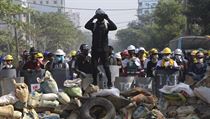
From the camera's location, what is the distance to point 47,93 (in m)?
10.1

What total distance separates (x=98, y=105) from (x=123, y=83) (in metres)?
2.28

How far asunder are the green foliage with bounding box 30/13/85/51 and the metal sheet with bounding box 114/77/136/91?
64349mm

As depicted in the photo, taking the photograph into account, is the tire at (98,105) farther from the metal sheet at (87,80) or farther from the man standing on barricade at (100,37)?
the metal sheet at (87,80)

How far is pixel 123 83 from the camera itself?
37.3 ft

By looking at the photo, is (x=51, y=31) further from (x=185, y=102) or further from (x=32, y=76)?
(x=185, y=102)

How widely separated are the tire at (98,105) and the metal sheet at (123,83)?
86.4 inches

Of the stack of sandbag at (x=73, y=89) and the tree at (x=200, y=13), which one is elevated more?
the tree at (x=200, y=13)

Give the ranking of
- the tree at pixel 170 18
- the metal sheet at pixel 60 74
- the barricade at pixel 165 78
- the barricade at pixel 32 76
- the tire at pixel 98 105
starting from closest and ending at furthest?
1. the tire at pixel 98 105
2. the barricade at pixel 165 78
3. the barricade at pixel 32 76
4. the metal sheet at pixel 60 74
5. the tree at pixel 170 18

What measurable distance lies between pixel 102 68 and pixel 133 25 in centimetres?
11689

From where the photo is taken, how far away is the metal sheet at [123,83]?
11.3m

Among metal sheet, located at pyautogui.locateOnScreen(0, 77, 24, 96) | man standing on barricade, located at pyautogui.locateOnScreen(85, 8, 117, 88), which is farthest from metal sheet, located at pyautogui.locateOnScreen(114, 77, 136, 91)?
metal sheet, located at pyautogui.locateOnScreen(0, 77, 24, 96)

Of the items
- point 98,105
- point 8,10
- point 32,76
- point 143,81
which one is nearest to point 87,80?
point 143,81

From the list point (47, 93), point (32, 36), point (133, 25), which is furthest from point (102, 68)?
point (133, 25)

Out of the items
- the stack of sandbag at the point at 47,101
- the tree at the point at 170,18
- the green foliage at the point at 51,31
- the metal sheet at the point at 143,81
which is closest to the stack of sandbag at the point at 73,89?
the stack of sandbag at the point at 47,101
